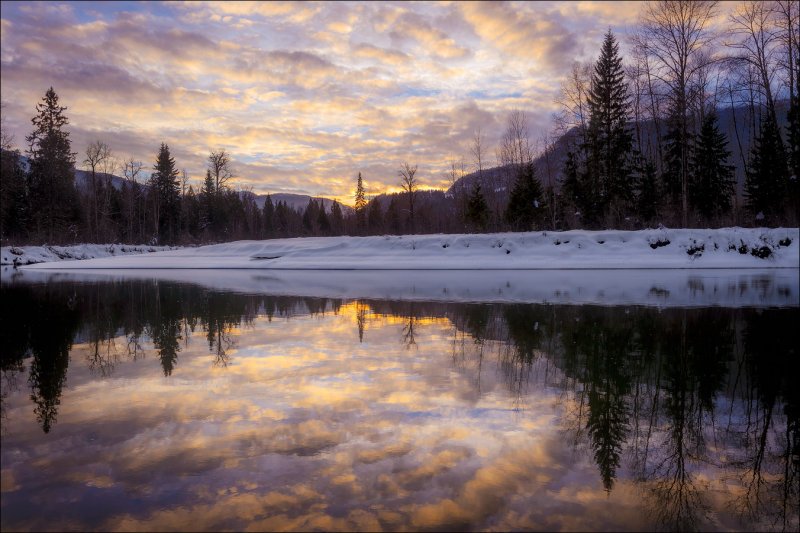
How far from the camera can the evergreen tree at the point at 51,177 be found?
54469 mm

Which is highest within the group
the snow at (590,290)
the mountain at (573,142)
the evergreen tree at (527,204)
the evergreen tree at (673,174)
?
the mountain at (573,142)

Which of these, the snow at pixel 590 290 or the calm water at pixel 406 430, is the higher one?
the snow at pixel 590 290

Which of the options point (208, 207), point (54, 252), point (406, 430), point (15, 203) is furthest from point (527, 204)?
point (208, 207)

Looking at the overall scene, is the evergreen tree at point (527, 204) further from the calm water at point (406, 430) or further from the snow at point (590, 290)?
the calm water at point (406, 430)

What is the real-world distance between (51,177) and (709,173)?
227 feet

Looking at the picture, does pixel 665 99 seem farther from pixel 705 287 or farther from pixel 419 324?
pixel 419 324

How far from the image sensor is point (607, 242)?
24.8 meters

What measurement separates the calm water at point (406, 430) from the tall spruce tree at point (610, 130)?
3534 cm

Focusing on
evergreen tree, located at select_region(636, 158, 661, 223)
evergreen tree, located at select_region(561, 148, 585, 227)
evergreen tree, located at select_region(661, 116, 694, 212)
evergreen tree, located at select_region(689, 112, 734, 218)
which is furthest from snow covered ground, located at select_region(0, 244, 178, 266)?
evergreen tree, located at select_region(689, 112, 734, 218)

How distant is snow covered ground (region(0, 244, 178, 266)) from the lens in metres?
38.9

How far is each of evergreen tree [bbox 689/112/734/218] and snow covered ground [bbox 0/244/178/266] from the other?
55131mm

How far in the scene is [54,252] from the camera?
43188 mm

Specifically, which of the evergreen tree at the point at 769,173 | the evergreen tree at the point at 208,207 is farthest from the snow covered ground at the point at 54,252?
the evergreen tree at the point at 769,173

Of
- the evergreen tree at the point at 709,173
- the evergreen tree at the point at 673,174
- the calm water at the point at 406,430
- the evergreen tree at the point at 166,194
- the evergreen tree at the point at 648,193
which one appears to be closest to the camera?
the calm water at the point at 406,430
